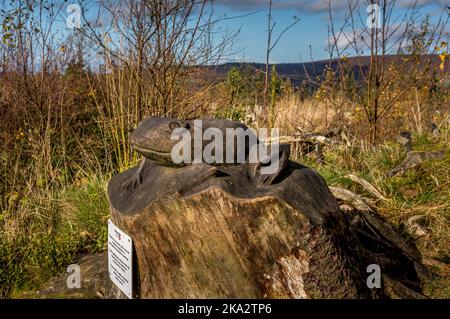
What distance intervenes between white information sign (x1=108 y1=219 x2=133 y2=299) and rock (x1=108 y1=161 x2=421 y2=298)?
7cm

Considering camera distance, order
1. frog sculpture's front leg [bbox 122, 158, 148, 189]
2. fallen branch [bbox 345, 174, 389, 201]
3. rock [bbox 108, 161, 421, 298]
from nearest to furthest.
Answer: rock [bbox 108, 161, 421, 298] < frog sculpture's front leg [bbox 122, 158, 148, 189] < fallen branch [bbox 345, 174, 389, 201]

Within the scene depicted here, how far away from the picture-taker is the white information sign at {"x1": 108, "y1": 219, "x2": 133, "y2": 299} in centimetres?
282

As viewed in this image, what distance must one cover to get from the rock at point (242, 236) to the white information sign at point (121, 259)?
7 cm

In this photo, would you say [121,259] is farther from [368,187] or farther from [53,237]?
[368,187]

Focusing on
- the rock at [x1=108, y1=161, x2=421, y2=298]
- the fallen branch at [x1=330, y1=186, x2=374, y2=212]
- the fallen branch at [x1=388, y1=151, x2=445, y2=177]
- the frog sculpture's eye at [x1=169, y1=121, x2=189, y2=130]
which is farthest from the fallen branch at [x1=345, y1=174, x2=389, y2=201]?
the frog sculpture's eye at [x1=169, y1=121, x2=189, y2=130]

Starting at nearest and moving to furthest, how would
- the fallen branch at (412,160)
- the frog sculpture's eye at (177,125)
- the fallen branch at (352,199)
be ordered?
the frog sculpture's eye at (177,125)
the fallen branch at (352,199)
the fallen branch at (412,160)

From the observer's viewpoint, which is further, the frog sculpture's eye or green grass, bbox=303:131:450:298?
green grass, bbox=303:131:450:298

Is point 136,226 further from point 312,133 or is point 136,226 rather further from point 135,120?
point 312,133

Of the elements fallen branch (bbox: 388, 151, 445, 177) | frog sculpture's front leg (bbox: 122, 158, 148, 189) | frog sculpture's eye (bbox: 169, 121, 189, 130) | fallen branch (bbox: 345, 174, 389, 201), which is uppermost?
frog sculpture's eye (bbox: 169, 121, 189, 130)

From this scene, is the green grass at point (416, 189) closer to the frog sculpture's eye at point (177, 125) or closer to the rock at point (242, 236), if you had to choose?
the rock at point (242, 236)

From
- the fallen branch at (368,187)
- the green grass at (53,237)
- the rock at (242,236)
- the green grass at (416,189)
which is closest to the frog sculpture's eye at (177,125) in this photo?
the rock at (242,236)

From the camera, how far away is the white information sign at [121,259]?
2.82m

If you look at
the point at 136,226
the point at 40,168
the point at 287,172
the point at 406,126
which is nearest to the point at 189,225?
the point at 136,226

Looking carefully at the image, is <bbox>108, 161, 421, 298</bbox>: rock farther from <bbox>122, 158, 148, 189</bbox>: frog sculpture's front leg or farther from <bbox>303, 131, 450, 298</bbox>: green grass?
<bbox>303, 131, 450, 298</bbox>: green grass
